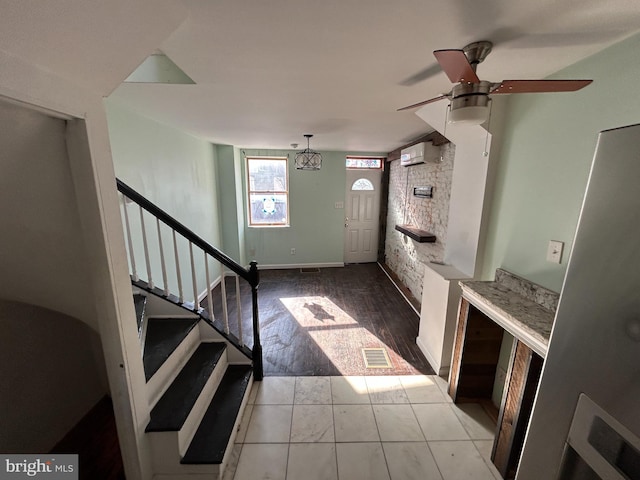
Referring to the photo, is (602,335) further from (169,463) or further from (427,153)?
(427,153)

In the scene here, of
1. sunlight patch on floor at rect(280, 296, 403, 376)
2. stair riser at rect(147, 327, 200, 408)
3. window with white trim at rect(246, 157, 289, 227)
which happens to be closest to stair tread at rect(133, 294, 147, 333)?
stair riser at rect(147, 327, 200, 408)

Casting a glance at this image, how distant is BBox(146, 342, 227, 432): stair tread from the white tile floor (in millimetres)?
471

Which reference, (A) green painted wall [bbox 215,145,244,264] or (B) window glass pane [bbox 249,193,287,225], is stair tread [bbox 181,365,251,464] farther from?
(B) window glass pane [bbox 249,193,287,225]

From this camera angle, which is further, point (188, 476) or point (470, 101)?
point (188, 476)

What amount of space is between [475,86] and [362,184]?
164 inches

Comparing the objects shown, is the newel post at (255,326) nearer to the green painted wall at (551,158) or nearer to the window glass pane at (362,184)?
the green painted wall at (551,158)

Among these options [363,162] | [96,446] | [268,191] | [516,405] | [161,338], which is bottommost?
[96,446]

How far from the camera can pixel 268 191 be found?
196 inches

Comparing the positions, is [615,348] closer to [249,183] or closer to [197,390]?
[197,390]

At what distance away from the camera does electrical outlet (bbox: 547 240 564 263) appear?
1444mm

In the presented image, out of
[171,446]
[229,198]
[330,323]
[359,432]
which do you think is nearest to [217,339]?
[171,446]

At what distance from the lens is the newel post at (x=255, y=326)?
6.63 ft

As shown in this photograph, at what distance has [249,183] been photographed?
4914 mm

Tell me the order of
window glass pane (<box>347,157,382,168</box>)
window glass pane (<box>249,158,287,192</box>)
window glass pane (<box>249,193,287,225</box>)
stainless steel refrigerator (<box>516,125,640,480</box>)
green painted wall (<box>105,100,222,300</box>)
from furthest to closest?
window glass pane (<box>347,157,382,168</box>) < window glass pane (<box>249,193,287,225</box>) < window glass pane (<box>249,158,287,192</box>) < green painted wall (<box>105,100,222,300</box>) < stainless steel refrigerator (<box>516,125,640,480</box>)
